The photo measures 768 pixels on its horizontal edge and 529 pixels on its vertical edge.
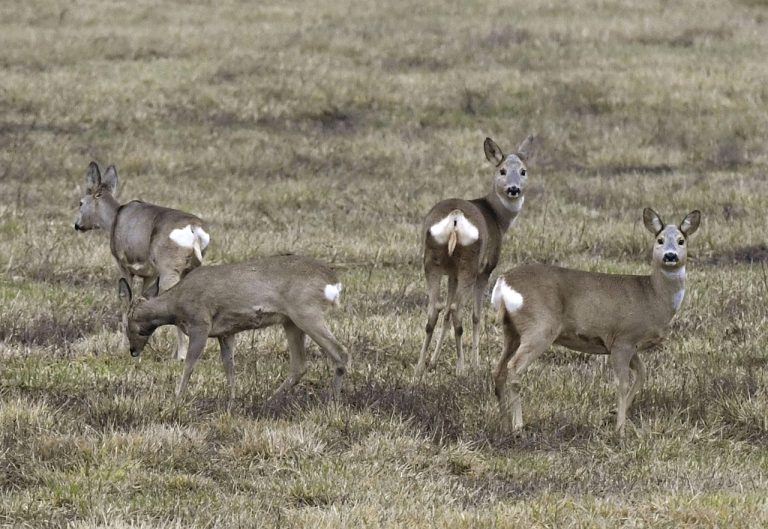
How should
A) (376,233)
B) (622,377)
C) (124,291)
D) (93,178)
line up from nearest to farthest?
(622,377), (124,291), (93,178), (376,233)

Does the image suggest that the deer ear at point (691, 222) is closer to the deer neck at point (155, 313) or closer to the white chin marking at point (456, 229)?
the white chin marking at point (456, 229)

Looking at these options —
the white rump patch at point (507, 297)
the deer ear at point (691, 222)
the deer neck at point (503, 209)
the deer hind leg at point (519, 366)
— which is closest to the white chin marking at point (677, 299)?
the deer ear at point (691, 222)

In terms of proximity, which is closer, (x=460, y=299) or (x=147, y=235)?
(x=460, y=299)

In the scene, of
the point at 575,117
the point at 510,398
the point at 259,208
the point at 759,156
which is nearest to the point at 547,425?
the point at 510,398

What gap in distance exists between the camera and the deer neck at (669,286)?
782 cm

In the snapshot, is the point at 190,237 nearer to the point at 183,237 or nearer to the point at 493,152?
the point at 183,237

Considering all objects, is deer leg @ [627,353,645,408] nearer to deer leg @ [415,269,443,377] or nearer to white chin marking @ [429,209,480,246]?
deer leg @ [415,269,443,377]

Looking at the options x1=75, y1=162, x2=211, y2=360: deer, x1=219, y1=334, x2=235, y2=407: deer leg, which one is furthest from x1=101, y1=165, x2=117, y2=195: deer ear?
x1=219, y1=334, x2=235, y2=407: deer leg

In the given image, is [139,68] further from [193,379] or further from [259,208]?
[193,379]

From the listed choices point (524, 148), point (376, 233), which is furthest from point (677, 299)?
point (376, 233)

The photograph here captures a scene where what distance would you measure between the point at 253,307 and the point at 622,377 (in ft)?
7.59

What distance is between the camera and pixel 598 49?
997 inches

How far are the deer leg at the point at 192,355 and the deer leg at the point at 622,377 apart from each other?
255 cm

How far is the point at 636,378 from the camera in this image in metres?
7.63
